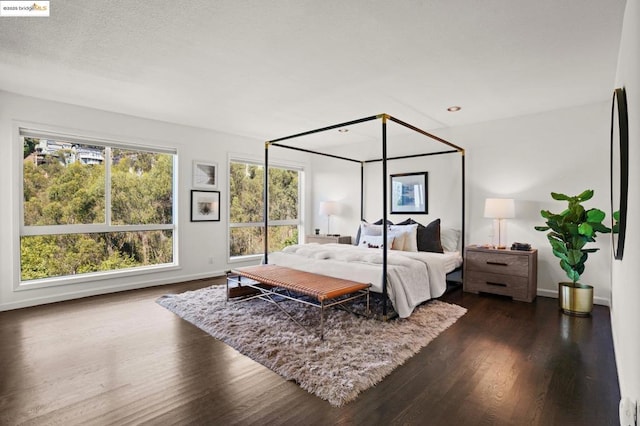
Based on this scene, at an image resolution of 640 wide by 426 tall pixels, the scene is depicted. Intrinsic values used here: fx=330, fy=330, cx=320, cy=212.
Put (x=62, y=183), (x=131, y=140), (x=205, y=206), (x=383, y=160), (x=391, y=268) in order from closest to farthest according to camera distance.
→ (x=383, y=160)
(x=391, y=268)
(x=62, y=183)
(x=131, y=140)
(x=205, y=206)

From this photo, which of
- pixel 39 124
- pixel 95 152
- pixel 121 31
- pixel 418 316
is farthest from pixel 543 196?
pixel 39 124

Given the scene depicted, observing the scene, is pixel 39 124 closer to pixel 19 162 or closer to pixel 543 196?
pixel 19 162

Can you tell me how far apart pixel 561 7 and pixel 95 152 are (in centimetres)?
507

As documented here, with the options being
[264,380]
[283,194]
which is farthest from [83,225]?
[264,380]

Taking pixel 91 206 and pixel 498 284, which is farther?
pixel 91 206

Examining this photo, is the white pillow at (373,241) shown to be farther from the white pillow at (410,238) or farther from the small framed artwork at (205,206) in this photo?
the small framed artwork at (205,206)

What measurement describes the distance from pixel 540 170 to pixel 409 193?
1.87 m

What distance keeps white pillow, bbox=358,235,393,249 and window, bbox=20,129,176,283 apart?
2.93 metres

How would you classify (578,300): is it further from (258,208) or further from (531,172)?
(258,208)

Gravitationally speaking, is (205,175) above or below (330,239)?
above

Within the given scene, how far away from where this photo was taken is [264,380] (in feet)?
7.17

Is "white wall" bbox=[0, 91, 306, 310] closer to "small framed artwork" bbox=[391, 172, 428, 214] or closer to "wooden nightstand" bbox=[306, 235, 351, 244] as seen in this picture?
"wooden nightstand" bbox=[306, 235, 351, 244]

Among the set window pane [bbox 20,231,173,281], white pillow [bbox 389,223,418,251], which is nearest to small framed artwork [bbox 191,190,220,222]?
window pane [bbox 20,231,173,281]

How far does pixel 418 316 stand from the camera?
3.39 meters
